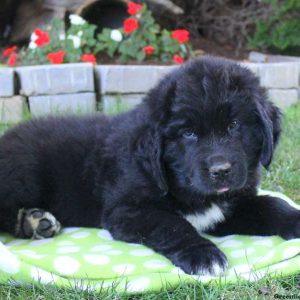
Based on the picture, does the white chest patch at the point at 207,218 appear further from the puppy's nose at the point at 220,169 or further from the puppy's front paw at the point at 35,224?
the puppy's front paw at the point at 35,224

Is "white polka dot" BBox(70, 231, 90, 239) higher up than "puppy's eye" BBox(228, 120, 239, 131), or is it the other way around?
"puppy's eye" BBox(228, 120, 239, 131)

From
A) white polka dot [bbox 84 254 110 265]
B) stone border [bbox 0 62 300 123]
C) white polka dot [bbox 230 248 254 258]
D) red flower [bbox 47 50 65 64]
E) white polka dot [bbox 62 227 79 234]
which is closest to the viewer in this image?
white polka dot [bbox 84 254 110 265]

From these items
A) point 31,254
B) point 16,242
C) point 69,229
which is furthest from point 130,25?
point 31,254

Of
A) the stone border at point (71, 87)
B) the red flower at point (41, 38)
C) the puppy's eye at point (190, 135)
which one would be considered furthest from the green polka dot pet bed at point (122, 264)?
the red flower at point (41, 38)

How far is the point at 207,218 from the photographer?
2.97m

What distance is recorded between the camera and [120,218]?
2869 millimetres

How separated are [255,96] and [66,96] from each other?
10.6 ft

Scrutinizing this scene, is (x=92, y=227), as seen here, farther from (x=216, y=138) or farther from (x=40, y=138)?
(x=216, y=138)

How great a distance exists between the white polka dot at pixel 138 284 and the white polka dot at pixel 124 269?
0.11 meters

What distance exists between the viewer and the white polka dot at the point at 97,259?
2.58 meters

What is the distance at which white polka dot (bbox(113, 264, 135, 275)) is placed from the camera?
247cm

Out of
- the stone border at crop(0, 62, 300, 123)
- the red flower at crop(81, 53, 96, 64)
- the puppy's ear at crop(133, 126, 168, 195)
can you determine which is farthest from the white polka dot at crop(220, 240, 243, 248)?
the red flower at crop(81, 53, 96, 64)

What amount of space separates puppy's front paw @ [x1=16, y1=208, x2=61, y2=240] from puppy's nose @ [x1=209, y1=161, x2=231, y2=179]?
3.28ft

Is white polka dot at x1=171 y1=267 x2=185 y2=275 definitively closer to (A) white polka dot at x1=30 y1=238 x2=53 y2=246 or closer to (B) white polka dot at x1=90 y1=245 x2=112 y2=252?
(B) white polka dot at x1=90 y1=245 x2=112 y2=252
